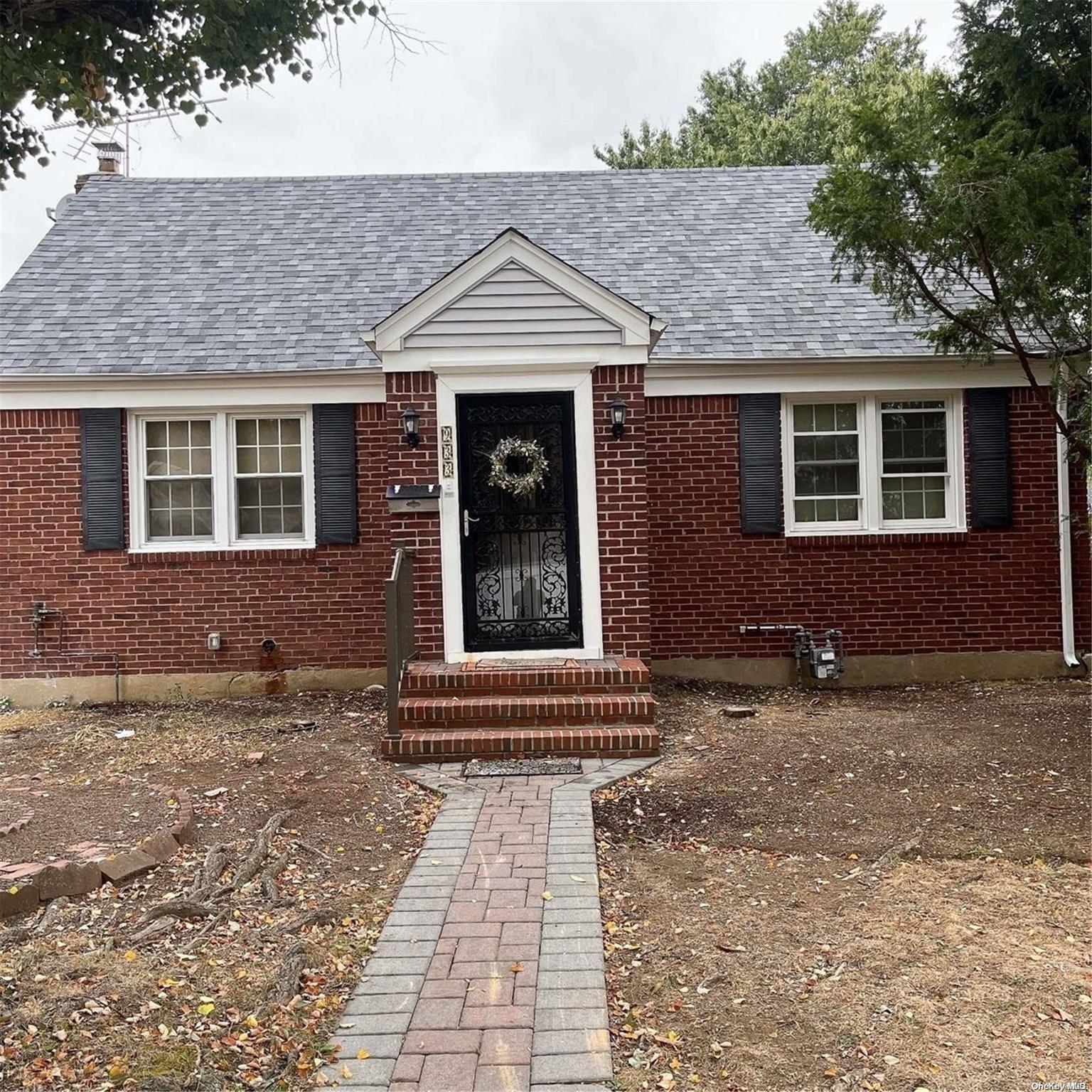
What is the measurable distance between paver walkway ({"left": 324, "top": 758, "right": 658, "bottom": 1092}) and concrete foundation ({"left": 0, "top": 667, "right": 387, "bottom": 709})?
14.9 feet

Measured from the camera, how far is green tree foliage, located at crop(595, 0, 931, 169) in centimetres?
2516

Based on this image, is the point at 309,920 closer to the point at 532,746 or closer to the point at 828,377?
the point at 532,746

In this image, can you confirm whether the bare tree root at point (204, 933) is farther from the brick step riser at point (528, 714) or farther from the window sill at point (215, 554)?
the window sill at point (215, 554)

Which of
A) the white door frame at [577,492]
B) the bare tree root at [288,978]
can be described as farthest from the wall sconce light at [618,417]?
the bare tree root at [288,978]

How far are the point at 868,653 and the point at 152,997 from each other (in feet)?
26.5

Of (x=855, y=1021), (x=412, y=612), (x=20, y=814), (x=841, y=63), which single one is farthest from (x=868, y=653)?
(x=841, y=63)

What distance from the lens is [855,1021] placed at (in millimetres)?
3383

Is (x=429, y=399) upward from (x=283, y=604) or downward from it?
upward

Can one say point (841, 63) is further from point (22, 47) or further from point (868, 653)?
point (22, 47)

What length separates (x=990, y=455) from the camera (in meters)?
9.91

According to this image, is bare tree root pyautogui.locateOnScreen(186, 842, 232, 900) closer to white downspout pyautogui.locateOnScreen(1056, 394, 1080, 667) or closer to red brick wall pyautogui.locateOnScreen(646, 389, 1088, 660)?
red brick wall pyautogui.locateOnScreen(646, 389, 1088, 660)

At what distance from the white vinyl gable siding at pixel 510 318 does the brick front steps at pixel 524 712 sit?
2741 mm

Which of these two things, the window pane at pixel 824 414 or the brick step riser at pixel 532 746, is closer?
the brick step riser at pixel 532 746

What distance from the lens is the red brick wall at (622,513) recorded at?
818cm
